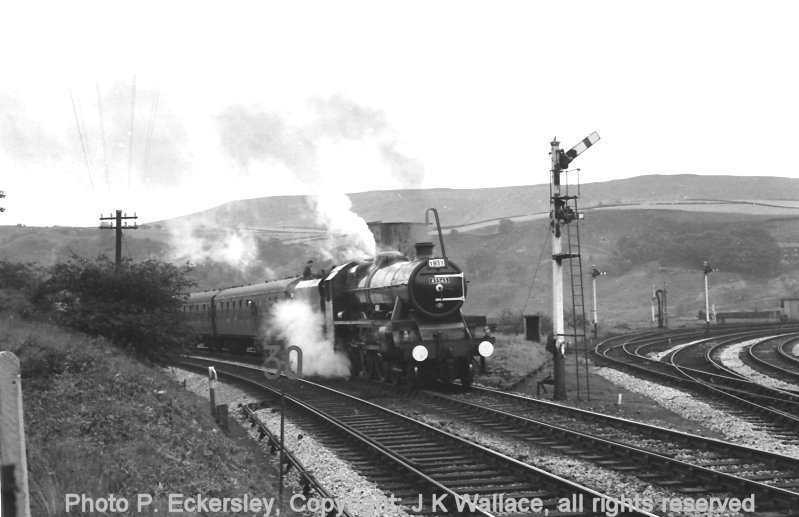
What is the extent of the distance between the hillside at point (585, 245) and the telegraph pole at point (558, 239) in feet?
172

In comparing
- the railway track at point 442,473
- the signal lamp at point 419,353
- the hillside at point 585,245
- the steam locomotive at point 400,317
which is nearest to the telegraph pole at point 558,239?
the steam locomotive at point 400,317

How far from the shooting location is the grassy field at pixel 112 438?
25.8 ft

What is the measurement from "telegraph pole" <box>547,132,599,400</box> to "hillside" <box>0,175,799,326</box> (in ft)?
172

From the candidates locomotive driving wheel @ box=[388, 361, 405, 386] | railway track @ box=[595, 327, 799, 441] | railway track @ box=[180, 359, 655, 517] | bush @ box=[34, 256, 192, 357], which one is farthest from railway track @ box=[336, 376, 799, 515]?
bush @ box=[34, 256, 192, 357]

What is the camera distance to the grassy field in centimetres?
786

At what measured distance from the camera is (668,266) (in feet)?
349

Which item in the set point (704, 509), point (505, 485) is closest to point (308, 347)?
point (505, 485)

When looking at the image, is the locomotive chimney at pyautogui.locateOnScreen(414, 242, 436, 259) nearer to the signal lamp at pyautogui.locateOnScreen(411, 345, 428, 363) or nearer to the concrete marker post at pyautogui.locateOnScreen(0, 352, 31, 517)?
the signal lamp at pyautogui.locateOnScreen(411, 345, 428, 363)

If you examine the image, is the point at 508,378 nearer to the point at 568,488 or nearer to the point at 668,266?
the point at 568,488

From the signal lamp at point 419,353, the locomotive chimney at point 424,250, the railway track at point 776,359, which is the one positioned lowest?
the railway track at point 776,359

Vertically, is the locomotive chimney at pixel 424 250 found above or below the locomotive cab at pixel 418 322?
above

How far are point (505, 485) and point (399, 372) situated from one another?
35.6 feet

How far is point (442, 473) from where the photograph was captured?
10047 millimetres

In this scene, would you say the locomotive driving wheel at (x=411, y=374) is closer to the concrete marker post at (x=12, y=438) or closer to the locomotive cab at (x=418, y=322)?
the locomotive cab at (x=418, y=322)
